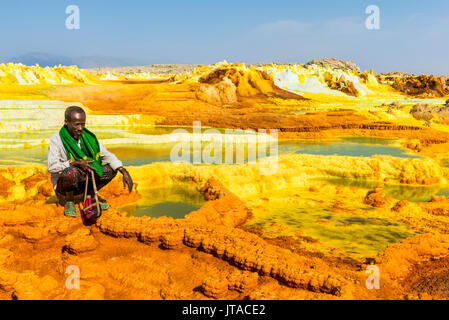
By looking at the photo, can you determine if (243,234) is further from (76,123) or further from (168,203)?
(168,203)

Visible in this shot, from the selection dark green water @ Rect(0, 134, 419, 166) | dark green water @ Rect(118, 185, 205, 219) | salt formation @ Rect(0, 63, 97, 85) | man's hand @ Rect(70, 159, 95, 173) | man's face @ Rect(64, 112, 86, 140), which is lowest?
dark green water @ Rect(118, 185, 205, 219)

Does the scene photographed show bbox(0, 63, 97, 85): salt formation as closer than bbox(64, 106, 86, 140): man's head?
No

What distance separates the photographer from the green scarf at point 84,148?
12.5 ft

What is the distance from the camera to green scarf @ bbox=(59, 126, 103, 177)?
3803 millimetres

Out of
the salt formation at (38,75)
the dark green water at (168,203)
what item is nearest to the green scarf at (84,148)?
the dark green water at (168,203)

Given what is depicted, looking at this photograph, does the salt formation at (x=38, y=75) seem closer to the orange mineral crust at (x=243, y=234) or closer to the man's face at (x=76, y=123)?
the orange mineral crust at (x=243, y=234)

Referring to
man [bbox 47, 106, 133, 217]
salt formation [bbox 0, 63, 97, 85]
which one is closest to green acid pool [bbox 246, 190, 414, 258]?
man [bbox 47, 106, 133, 217]

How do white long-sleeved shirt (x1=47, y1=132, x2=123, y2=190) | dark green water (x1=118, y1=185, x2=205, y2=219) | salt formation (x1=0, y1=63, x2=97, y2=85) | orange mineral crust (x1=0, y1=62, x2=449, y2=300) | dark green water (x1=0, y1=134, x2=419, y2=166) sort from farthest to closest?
1. salt formation (x1=0, y1=63, x2=97, y2=85)
2. dark green water (x1=0, y1=134, x2=419, y2=166)
3. dark green water (x1=118, y1=185, x2=205, y2=219)
4. white long-sleeved shirt (x1=47, y1=132, x2=123, y2=190)
5. orange mineral crust (x1=0, y1=62, x2=449, y2=300)

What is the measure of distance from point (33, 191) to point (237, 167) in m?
4.05

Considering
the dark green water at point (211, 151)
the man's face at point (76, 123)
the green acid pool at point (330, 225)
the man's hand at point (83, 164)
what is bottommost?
the green acid pool at point (330, 225)

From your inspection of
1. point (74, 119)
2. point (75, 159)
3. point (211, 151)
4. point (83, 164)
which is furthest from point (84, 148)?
point (211, 151)

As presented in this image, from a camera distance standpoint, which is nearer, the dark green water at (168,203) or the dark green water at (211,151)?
the dark green water at (168,203)

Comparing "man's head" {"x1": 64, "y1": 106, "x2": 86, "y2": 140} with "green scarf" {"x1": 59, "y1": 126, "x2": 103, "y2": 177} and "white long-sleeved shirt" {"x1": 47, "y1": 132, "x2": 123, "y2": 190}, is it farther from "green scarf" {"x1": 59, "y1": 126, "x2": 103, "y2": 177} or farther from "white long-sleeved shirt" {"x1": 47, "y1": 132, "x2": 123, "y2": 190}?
"white long-sleeved shirt" {"x1": 47, "y1": 132, "x2": 123, "y2": 190}

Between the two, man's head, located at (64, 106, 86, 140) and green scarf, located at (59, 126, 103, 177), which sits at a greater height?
man's head, located at (64, 106, 86, 140)
